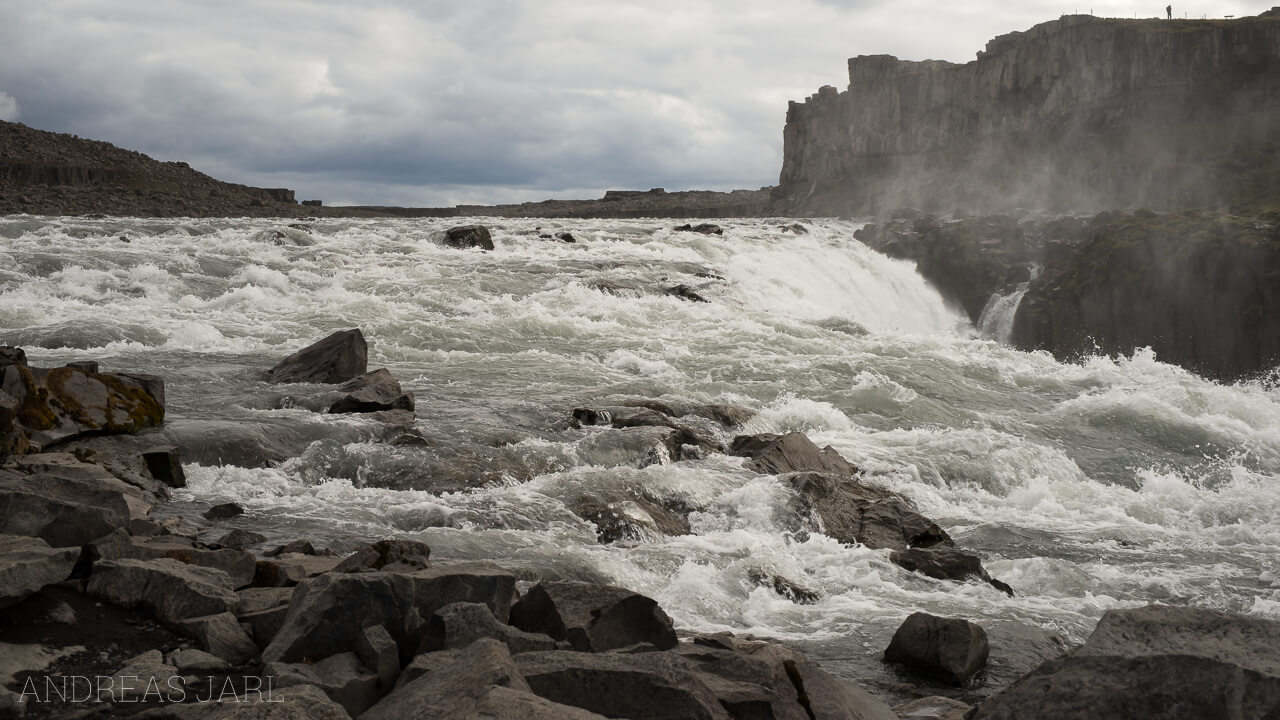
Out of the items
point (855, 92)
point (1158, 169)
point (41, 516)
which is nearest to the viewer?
point (41, 516)

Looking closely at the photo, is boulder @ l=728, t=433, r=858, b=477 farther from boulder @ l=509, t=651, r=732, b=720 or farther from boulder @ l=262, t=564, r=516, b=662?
boulder @ l=509, t=651, r=732, b=720

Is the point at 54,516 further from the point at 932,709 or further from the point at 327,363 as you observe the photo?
the point at 327,363

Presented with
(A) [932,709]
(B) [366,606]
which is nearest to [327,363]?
(B) [366,606]

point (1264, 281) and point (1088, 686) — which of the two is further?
point (1264, 281)

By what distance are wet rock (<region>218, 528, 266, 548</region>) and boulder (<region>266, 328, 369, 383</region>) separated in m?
6.55

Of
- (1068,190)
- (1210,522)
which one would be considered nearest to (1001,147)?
(1068,190)

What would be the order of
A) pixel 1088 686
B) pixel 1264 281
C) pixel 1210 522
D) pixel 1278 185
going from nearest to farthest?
pixel 1088 686
pixel 1210 522
pixel 1264 281
pixel 1278 185

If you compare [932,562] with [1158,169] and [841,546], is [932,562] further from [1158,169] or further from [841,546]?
[1158,169]

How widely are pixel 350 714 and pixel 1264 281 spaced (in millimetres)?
29041

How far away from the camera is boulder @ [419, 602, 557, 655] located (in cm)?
513

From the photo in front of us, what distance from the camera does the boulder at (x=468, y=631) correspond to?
5129 mm

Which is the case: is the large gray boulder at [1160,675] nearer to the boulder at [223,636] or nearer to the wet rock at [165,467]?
the boulder at [223,636]

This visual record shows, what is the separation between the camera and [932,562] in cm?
976

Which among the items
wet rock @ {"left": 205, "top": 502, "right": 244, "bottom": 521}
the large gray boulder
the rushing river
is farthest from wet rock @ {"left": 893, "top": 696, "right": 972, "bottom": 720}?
wet rock @ {"left": 205, "top": 502, "right": 244, "bottom": 521}
